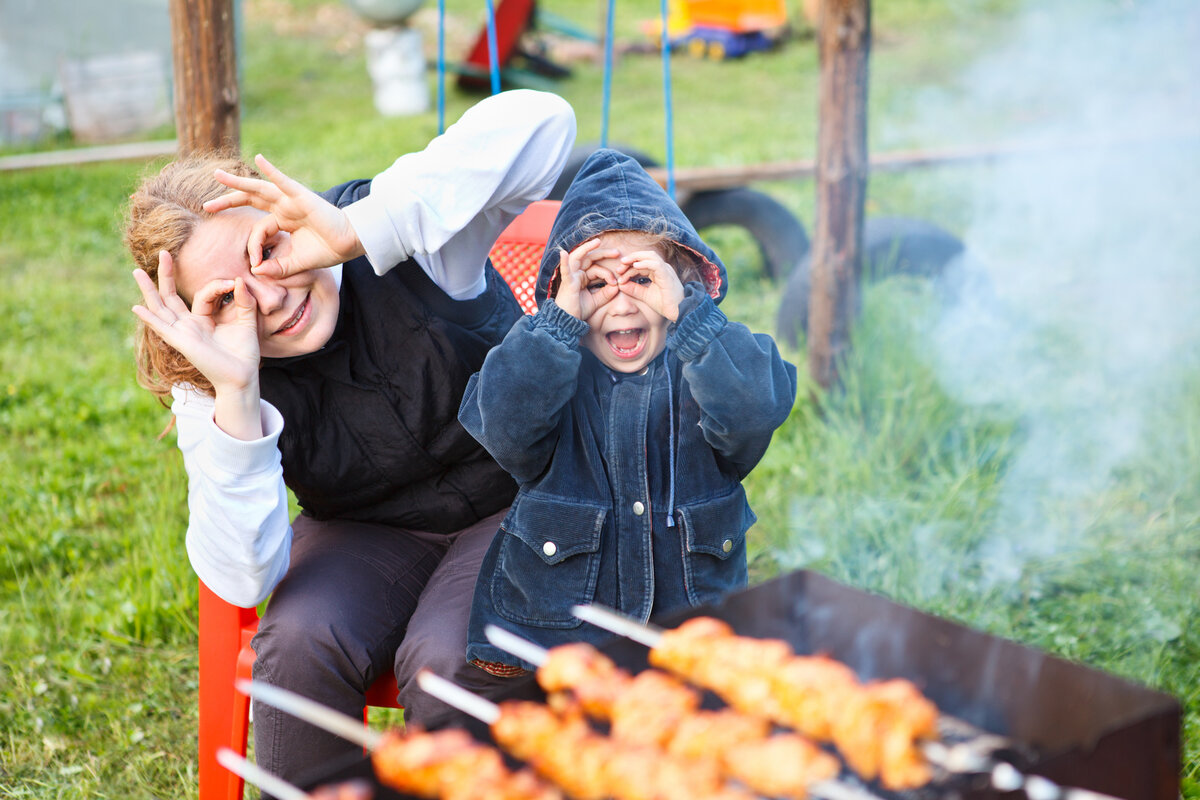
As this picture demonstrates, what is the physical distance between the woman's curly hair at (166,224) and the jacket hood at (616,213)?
2.05 ft

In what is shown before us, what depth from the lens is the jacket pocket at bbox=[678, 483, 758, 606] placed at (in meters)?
1.96

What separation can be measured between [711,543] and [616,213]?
61cm

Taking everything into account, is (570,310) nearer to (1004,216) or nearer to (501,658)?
(501,658)

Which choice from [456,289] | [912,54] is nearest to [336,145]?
[912,54]

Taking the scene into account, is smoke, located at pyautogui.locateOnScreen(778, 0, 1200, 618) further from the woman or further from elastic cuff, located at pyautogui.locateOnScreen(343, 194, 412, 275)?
elastic cuff, located at pyautogui.locateOnScreen(343, 194, 412, 275)

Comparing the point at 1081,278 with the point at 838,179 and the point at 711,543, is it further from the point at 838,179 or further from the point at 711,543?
the point at 711,543

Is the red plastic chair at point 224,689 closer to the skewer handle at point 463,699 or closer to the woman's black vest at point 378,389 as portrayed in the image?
the woman's black vest at point 378,389

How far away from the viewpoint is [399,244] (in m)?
2.04

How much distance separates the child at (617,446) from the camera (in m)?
1.91

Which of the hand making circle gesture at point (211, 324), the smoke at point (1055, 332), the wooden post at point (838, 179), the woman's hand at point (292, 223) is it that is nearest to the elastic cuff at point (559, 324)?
the woman's hand at point (292, 223)

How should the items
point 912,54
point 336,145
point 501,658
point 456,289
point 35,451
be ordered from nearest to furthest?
point 501,658 < point 456,289 < point 35,451 < point 336,145 < point 912,54

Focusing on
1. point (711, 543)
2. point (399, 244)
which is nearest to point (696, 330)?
point (711, 543)

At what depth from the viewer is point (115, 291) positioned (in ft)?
19.8

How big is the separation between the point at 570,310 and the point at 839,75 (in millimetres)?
2043
